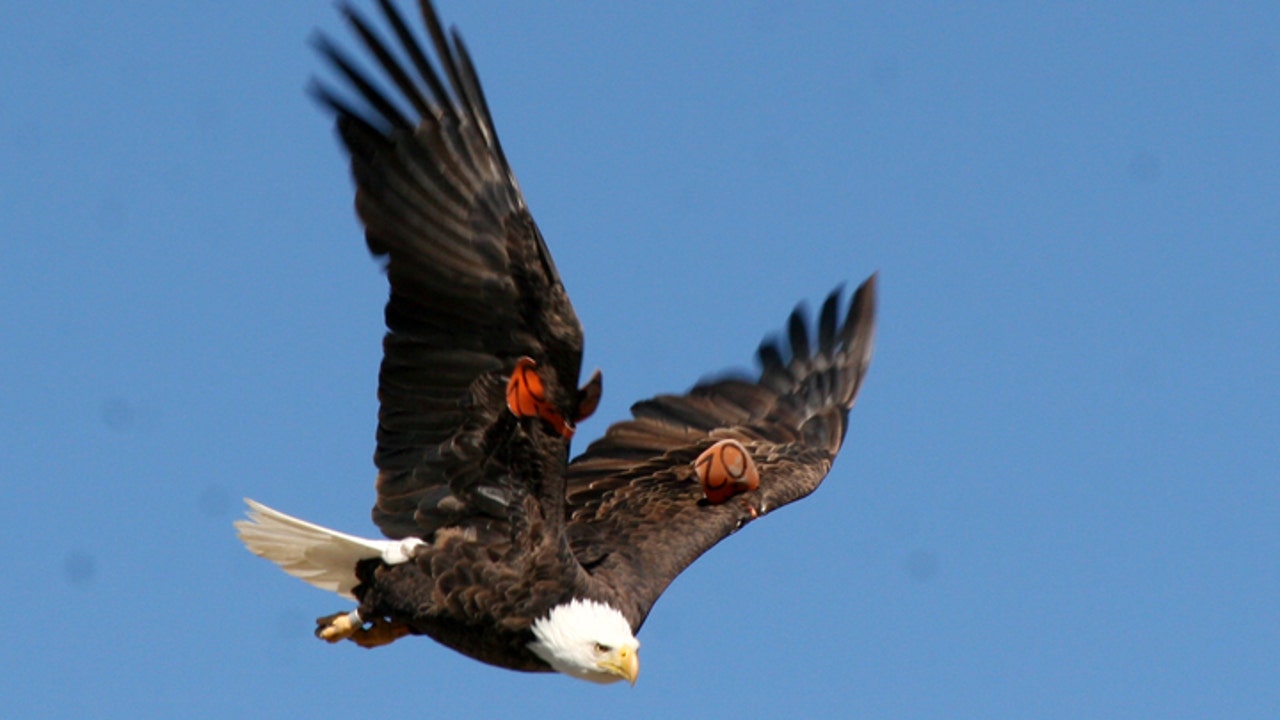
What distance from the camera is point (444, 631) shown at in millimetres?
7633

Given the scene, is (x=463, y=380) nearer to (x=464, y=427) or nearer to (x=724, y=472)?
(x=464, y=427)

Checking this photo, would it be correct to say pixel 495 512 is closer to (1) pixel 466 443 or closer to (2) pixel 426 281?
(1) pixel 466 443

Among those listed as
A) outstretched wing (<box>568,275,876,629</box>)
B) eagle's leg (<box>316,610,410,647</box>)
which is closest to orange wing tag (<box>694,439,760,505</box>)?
outstretched wing (<box>568,275,876,629</box>)

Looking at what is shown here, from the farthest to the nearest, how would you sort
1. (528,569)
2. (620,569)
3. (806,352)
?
(806,352), (620,569), (528,569)

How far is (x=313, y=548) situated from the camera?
790cm

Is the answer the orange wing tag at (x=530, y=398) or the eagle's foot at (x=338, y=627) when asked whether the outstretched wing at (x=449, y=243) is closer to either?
the orange wing tag at (x=530, y=398)

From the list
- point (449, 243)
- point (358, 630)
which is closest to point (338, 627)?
point (358, 630)

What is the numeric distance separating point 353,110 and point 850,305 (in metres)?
4.71

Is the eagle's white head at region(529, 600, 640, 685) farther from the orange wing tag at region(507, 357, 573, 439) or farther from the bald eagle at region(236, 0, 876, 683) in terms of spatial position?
the orange wing tag at region(507, 357, 573, 439)

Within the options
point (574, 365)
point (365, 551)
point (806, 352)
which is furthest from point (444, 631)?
point (806, 352)

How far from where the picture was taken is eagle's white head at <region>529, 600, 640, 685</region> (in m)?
7.38

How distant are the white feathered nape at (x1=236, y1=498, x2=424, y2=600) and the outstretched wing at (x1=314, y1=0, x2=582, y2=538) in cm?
65

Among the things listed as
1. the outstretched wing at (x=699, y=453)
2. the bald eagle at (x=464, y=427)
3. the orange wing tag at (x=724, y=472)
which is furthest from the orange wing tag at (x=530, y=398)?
the orange wing tag at (x=724, y=472)

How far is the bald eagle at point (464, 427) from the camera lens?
7020 millimetres
